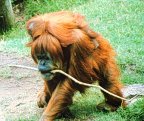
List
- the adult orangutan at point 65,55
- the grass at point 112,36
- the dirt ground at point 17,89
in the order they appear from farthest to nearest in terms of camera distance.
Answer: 1. the dirt ground at point 17,89
2. the grass at point 112,36
3. the adult orangutan at point 65,55

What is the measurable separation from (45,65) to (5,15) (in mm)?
4919

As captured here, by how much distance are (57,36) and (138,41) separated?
248 centimetres

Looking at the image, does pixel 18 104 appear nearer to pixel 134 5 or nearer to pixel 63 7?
pixel 134 5

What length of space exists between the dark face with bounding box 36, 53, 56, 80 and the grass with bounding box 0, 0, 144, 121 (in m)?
0.53

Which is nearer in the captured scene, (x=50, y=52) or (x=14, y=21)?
(x=50, y=52)

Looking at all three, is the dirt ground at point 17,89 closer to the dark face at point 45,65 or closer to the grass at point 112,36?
the grass at point 112,36

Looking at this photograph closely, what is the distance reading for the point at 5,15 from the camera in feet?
28.7

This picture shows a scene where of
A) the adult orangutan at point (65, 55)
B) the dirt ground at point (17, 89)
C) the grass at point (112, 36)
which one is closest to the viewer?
the adult orangutan at point (65, 55)

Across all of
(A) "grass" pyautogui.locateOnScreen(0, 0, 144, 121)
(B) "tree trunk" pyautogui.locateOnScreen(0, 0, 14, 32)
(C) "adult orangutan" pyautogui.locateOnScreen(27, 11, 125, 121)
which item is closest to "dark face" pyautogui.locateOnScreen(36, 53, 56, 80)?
(C) "adult orangutan" pyautogui.locateOnScreen(27, 11, 125, 121)

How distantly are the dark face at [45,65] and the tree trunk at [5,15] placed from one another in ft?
15.9

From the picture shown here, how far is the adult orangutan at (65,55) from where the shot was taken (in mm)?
3900

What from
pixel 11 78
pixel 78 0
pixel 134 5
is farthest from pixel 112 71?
pixel 78 0

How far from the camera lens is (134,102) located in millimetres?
4340

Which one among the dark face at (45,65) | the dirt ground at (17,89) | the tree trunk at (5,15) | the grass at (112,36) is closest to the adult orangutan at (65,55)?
the dark face at (45,65)
